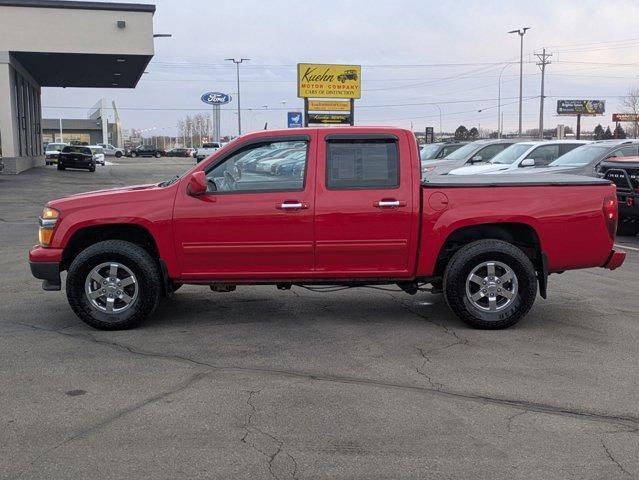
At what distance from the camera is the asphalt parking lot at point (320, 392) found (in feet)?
12.4

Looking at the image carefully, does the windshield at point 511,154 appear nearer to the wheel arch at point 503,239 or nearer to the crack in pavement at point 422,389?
the wheel arch at point 503,239

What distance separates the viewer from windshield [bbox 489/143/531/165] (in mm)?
18266

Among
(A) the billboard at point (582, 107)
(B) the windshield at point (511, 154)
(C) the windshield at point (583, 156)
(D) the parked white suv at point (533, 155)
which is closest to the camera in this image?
(C) the windshield at point (583, 156)

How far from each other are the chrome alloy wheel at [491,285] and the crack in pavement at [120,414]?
8.73 ft

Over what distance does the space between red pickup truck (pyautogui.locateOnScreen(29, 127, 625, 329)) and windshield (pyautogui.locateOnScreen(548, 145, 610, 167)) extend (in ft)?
24.8

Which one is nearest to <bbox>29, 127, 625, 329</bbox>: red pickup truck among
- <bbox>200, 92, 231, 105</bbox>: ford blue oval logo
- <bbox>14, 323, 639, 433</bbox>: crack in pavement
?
<bbox>14, 323, 639, 433</bbox>: crack in pavement

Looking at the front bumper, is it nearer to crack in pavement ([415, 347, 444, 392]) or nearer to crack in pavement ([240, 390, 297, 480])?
crack in pavement ([240, 390, 297, 480])

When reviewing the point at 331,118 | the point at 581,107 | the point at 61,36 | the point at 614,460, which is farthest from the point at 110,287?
the point at 581,107

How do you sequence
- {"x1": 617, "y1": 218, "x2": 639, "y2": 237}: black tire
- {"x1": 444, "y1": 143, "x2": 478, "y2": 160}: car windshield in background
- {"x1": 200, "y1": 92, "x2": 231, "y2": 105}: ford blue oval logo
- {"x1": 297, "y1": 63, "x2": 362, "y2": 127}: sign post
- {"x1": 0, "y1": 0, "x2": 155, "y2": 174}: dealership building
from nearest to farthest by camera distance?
{"x1": 617, "y1": 218, "x2": 639, "y2": 237}: black tire → {"x1": 444, "y1": 143, "x2": 478, "y2": 160}: car windshield in background → {"x1": 0, "y1": 0, "x2": 155, "y2": 174}: dealership building → {"x1": 297, "y1": 63, "x2": 362, "y2": 127}: sign post → {"x1": 200, "y1": 92, "x2": 231, "y2": 105}: ford blue oval logo

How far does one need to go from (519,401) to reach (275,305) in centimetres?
342

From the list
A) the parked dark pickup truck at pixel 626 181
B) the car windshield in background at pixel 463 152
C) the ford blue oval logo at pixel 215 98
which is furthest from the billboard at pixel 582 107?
the parked dark pickup truck at pixel 626 181

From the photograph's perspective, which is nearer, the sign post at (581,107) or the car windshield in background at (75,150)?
the car windshield in background at (75,150)

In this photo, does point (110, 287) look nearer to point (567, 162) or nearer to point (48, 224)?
point (48, 224)

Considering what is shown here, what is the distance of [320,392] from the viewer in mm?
4809
